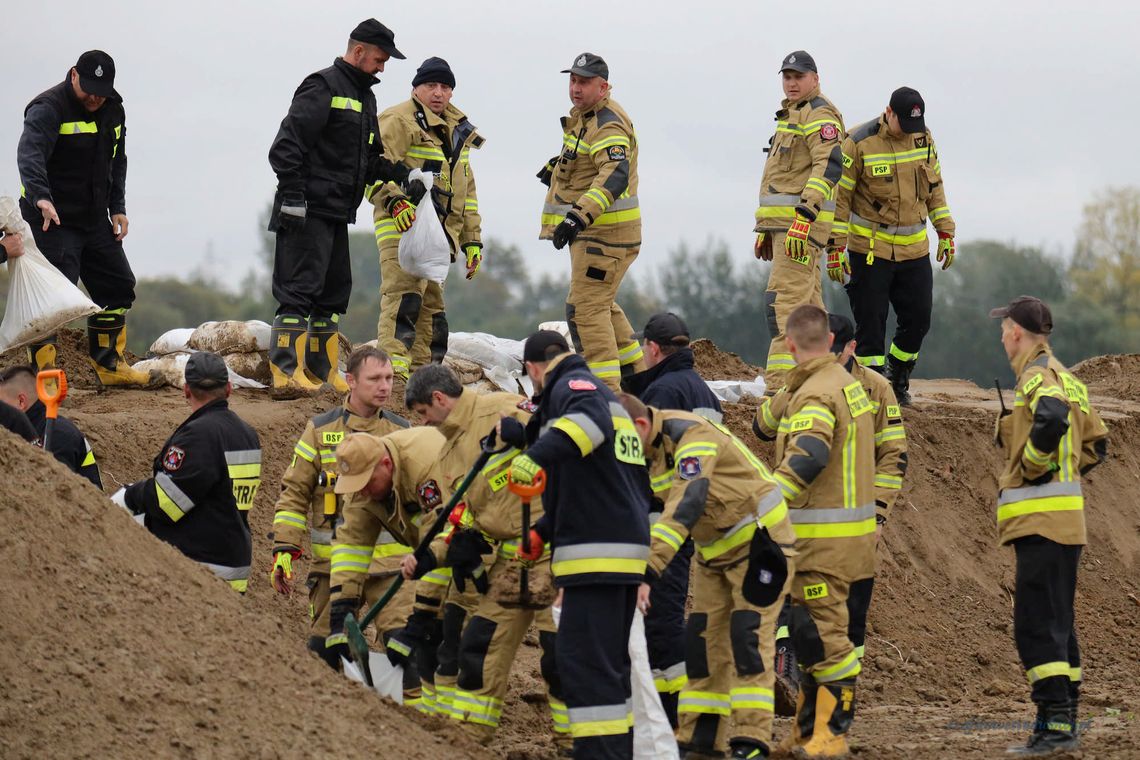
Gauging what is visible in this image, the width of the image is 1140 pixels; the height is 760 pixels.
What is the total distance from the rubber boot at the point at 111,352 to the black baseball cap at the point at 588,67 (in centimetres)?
391

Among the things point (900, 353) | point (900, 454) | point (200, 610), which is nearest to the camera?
point (200, 610)

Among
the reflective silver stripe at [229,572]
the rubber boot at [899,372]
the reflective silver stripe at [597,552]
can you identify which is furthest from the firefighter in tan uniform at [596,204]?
the reflective silver stripe at [597,552]

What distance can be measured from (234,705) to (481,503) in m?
1.72

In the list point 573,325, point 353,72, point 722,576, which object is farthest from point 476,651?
point 353,72

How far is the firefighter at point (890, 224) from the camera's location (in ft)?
44.0

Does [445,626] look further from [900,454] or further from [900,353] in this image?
[900,353]

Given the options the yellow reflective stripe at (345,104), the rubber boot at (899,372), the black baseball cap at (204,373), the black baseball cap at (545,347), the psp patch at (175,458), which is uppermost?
the yellow reflective stripe at (345,104)

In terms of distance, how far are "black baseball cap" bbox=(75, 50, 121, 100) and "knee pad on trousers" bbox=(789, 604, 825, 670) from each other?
627cm

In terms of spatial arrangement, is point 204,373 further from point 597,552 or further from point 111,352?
point 111,352

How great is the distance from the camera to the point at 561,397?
720cm

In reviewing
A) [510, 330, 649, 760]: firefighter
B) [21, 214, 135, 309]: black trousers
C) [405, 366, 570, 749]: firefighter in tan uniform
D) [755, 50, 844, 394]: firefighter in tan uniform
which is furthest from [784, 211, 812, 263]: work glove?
[510, 330, 649, 760]: firefighter

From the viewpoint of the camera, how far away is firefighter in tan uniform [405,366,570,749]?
26.1 ft

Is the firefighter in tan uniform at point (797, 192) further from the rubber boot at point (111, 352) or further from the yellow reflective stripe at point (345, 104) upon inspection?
the rubber boot at point (111, 352)

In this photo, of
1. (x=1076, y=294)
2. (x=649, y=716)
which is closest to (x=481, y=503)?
(x=649, y=716)
